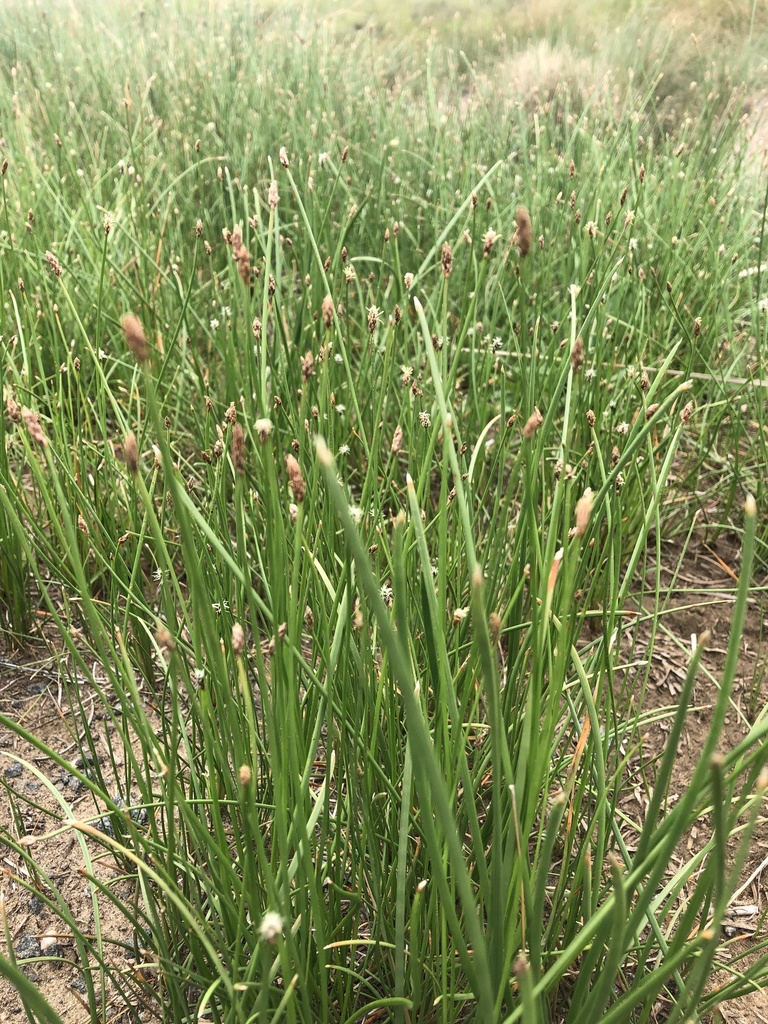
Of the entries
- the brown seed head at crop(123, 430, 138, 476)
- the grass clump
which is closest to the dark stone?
the grass clump

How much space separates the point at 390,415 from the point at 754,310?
3.29ft

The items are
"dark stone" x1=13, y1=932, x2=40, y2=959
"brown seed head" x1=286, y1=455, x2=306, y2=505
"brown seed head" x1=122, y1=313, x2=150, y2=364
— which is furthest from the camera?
"dark stone" x1=13, y1=932, x2=40, y2=959

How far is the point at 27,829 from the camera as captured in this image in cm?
110

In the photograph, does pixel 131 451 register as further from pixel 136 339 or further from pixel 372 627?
pixel 372 627

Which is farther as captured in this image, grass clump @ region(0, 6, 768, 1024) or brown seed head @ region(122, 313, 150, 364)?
grass clump @ region(0, 6, 768, 1024)

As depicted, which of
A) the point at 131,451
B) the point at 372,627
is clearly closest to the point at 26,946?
the point at 372,627

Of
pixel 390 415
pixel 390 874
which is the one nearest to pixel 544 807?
pixel 390 874

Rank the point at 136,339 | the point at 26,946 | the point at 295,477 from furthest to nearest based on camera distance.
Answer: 1. the point at 26,946
2. the point at 295,477
3. the point at 136,339

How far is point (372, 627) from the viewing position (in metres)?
1.06

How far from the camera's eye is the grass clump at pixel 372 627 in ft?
1.91

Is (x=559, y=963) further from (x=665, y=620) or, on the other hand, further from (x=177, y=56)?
(x=177, y=56)

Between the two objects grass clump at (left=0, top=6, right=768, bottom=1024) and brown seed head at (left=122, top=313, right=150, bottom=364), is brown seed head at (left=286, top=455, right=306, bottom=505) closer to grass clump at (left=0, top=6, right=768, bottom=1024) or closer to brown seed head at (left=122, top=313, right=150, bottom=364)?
grass clump at (left=0, top=6, right=768, bottom=1024)

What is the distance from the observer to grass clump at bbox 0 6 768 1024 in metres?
0.58

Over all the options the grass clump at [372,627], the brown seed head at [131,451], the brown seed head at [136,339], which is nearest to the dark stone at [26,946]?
the grass clump at [372,627]
